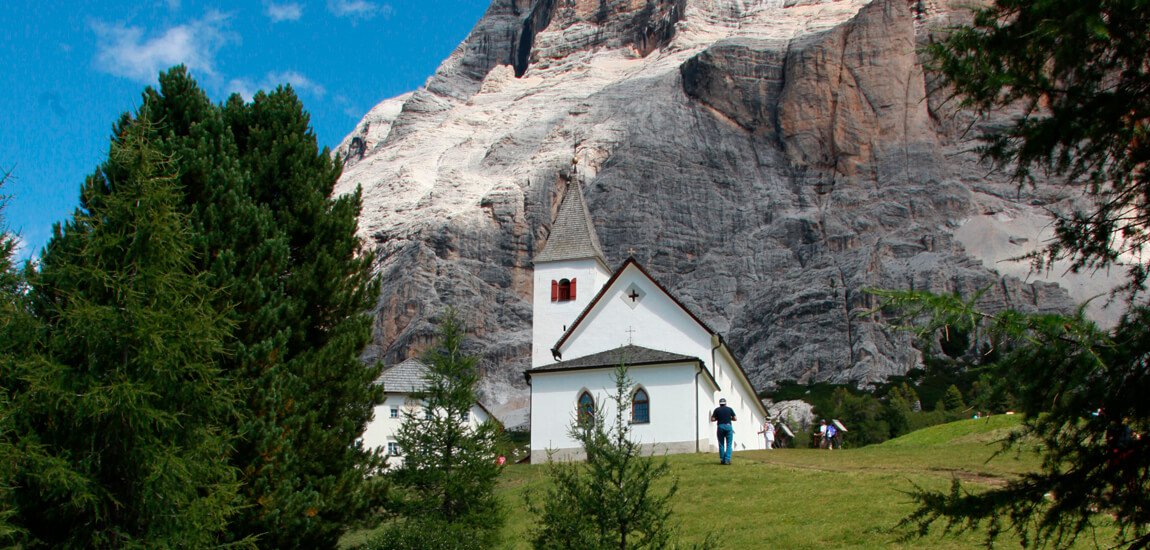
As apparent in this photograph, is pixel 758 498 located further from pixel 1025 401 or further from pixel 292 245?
pixel 1025 401

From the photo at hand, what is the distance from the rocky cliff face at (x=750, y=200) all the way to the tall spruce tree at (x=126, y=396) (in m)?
86.4

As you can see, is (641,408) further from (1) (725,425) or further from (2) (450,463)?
(2) (450,463)

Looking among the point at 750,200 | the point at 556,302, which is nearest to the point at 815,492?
the point at 556,302

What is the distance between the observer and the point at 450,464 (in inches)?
838

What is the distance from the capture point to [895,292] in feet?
25.4

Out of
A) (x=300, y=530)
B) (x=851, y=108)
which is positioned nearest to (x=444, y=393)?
(x=300, y=530)

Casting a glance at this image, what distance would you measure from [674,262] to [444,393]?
340ft

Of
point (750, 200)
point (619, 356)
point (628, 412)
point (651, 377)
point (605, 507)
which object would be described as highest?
point (750, 200)

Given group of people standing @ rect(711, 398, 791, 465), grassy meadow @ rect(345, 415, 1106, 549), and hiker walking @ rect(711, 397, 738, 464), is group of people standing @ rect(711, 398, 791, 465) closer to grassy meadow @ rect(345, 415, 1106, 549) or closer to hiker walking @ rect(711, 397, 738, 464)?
hiker walking @ rect(711, 397, 738, 464)

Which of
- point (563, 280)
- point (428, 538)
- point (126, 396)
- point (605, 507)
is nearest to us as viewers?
point (126, 396)

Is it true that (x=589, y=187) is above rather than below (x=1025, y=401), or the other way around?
above

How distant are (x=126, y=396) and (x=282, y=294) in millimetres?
6959

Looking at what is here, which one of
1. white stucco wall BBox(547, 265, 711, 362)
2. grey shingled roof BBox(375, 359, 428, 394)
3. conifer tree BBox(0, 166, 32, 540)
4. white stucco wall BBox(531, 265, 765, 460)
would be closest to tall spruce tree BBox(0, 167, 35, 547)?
conifer tree BBox(0, 166, 32, 540)

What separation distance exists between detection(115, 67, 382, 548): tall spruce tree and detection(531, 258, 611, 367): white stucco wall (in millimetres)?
23532
